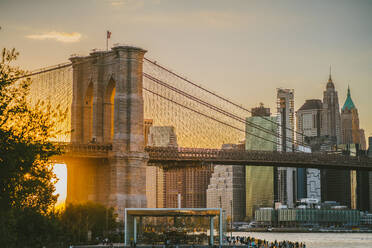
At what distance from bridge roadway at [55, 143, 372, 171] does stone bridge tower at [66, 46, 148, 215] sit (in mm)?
1126

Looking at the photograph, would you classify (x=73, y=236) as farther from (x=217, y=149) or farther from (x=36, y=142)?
(x=36, y=142)

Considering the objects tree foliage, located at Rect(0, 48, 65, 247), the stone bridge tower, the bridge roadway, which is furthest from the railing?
tree foliage, located at Rect(0, 48, 65, 247)

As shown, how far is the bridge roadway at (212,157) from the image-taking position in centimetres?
7450

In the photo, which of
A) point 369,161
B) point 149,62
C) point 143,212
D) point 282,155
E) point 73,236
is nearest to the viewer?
point 143,212

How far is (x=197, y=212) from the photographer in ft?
197

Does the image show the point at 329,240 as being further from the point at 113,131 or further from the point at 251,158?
the point at 113,131

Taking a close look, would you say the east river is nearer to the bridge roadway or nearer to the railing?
A: the railing

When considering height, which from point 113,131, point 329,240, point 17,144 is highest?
point 113,131

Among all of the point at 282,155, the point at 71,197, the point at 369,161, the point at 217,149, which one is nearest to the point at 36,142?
the point at 71,197

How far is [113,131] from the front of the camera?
3059 inches

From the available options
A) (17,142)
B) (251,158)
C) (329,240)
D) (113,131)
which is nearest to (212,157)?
(251,158)

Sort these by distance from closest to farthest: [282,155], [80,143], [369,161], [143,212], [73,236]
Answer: [143,212] → [73,236] → [80,143] → [282,155] → [369,161]

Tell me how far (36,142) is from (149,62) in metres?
54.2

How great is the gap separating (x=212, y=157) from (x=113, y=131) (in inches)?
459
